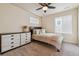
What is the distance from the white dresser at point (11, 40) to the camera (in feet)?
8.45

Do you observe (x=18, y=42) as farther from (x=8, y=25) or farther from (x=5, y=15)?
(x=5, y=15)

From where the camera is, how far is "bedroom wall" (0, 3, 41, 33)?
302 centimetres

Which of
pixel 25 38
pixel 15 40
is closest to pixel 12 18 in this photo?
pixel 15 40

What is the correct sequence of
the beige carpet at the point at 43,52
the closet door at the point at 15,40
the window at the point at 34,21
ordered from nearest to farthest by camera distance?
the beige carpet at the point at 43,52 < the closet door at the point at 15,40 < the window at the point at 34,21

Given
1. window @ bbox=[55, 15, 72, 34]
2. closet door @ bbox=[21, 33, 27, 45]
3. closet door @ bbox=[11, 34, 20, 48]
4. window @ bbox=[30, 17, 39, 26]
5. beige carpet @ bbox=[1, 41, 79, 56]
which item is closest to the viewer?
beige carpet @ bbox=[1, 41, 79, 56]

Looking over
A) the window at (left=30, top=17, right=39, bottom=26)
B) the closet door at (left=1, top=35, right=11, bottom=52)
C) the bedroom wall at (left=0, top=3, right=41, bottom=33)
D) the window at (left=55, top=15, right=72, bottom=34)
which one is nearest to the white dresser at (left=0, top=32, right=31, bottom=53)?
the closet door at (left=1, top=35, right=11, bottom=52)

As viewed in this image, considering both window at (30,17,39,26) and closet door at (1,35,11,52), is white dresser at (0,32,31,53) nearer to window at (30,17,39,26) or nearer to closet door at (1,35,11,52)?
closet door at (1,35,11,52)

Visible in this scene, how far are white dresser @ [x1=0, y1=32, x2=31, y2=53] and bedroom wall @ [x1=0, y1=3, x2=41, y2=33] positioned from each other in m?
0.48

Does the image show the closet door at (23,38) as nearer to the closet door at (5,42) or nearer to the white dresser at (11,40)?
the white dresser at (11,40)

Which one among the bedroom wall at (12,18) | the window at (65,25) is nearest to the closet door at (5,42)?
the bedroom wall at (12,18)

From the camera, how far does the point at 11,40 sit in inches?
115

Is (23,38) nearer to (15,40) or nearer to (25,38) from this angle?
(25,38)

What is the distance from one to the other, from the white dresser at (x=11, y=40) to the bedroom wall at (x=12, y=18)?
0.48m

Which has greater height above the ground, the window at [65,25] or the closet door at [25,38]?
the window at [65,25]
